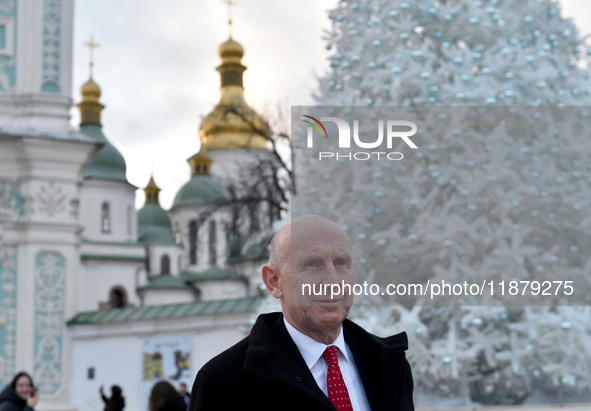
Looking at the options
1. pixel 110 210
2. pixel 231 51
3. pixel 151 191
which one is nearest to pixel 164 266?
pixel 110 210

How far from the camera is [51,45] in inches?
677

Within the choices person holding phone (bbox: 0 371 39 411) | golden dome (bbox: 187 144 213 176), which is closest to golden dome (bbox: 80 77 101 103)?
golden dome (bbox: 187 144 213 176)

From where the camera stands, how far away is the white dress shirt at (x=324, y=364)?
7.05 ft

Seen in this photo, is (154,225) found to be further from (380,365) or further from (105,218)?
(380,365)

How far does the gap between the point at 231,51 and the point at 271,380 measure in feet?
152

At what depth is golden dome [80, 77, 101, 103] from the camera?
41406 mm

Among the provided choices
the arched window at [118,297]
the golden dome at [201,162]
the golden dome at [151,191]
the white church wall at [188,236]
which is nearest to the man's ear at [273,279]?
the arched window at [118,297]

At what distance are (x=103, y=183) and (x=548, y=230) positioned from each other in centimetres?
3235

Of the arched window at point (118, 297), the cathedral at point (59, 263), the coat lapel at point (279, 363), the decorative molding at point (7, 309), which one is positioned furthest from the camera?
the arched window at point (118, 297)

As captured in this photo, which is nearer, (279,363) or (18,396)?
(279,363)

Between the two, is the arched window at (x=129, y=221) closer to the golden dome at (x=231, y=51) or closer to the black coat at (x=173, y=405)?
the golden dome at (x=231, y=51)

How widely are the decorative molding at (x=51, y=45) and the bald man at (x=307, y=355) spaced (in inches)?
622

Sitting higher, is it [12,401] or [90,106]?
[90,106]

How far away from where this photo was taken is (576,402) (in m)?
6.84
